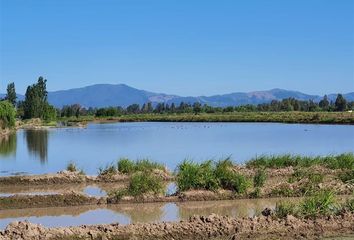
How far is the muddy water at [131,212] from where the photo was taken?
13203mm

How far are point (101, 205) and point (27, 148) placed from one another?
21.8m

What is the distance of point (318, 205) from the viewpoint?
39.3ft

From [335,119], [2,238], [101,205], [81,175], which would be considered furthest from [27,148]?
[335,119]

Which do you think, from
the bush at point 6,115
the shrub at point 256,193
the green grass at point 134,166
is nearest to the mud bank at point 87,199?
the shrub at point 256,193

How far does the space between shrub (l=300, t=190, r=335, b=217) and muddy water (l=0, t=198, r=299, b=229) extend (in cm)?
146

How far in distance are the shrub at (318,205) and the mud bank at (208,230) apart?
293mm

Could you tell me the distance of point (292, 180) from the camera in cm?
1680

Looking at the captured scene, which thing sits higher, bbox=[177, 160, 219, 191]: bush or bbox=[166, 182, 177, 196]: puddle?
bbox=[177, 160, 219, 191]: bush

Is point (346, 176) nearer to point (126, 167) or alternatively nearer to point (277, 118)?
point (126, 167)

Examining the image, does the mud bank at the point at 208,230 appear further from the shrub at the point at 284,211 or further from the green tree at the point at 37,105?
the green tree at the point at 37,105

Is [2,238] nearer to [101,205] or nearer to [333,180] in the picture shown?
[101,205]

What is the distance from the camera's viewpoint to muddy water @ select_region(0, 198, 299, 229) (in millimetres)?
13203

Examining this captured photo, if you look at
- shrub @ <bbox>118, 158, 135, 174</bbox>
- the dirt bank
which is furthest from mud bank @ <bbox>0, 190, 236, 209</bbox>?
shrub @ <bbox>118, 158, 135, 174</bbox>

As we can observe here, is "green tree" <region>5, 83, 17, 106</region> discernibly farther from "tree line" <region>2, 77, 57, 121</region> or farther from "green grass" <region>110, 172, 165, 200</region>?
"green grass" <region>110, 172, 165, 200</region>
